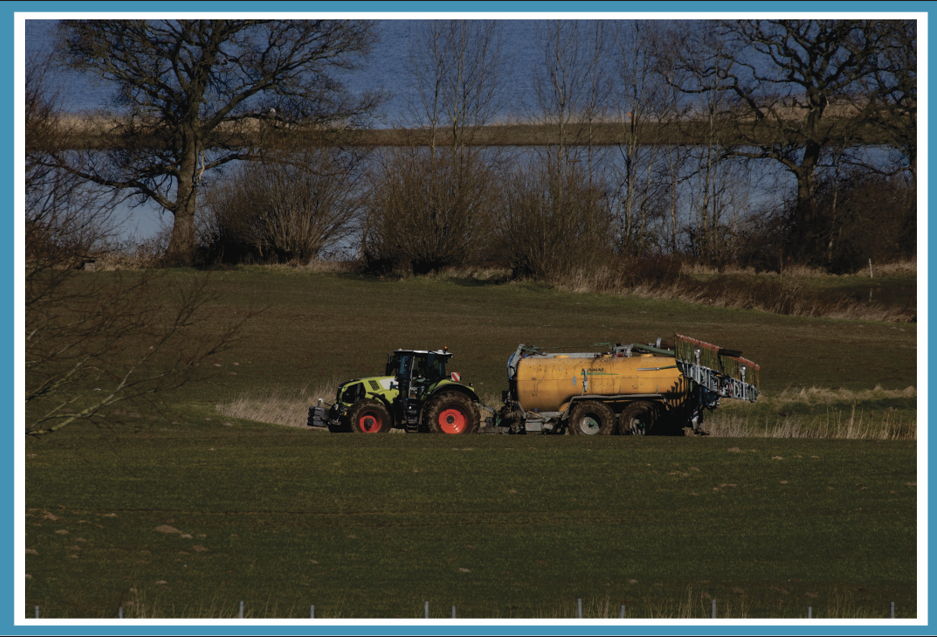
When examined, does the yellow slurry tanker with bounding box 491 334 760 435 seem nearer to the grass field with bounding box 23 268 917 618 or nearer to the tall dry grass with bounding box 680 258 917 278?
the grass field with bounding box 23 268 917 618

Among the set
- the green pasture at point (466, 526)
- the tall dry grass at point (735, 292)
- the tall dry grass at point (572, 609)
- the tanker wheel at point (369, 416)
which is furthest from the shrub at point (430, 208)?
the tall dry grass at point (572, 609)

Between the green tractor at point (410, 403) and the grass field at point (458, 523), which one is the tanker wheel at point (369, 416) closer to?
the green tractor at point (410, 403)

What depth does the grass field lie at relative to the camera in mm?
10883

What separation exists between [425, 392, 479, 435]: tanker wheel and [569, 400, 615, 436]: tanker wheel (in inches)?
93.4


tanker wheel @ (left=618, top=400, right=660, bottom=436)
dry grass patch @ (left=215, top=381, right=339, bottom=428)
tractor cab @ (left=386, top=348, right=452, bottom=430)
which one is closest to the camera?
tractor cab @ (left=386, top=348, right=452, bottom=430)

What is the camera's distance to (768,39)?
166 feet

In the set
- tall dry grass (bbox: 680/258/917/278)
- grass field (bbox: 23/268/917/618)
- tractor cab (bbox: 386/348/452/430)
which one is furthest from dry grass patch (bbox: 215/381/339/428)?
tall dry grass (bbox: 680/258/917/278)

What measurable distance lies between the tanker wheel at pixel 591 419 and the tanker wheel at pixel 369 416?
14.0ft

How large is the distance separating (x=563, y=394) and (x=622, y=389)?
1.37m

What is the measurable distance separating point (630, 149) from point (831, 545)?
45.7 meters

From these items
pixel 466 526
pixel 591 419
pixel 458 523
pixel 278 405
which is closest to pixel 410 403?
pixel 591 419

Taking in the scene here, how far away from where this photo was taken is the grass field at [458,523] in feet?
35.7

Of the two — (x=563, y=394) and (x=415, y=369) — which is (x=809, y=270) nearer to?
(x=563, y=394)

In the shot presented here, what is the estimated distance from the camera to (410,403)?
22.1 m
